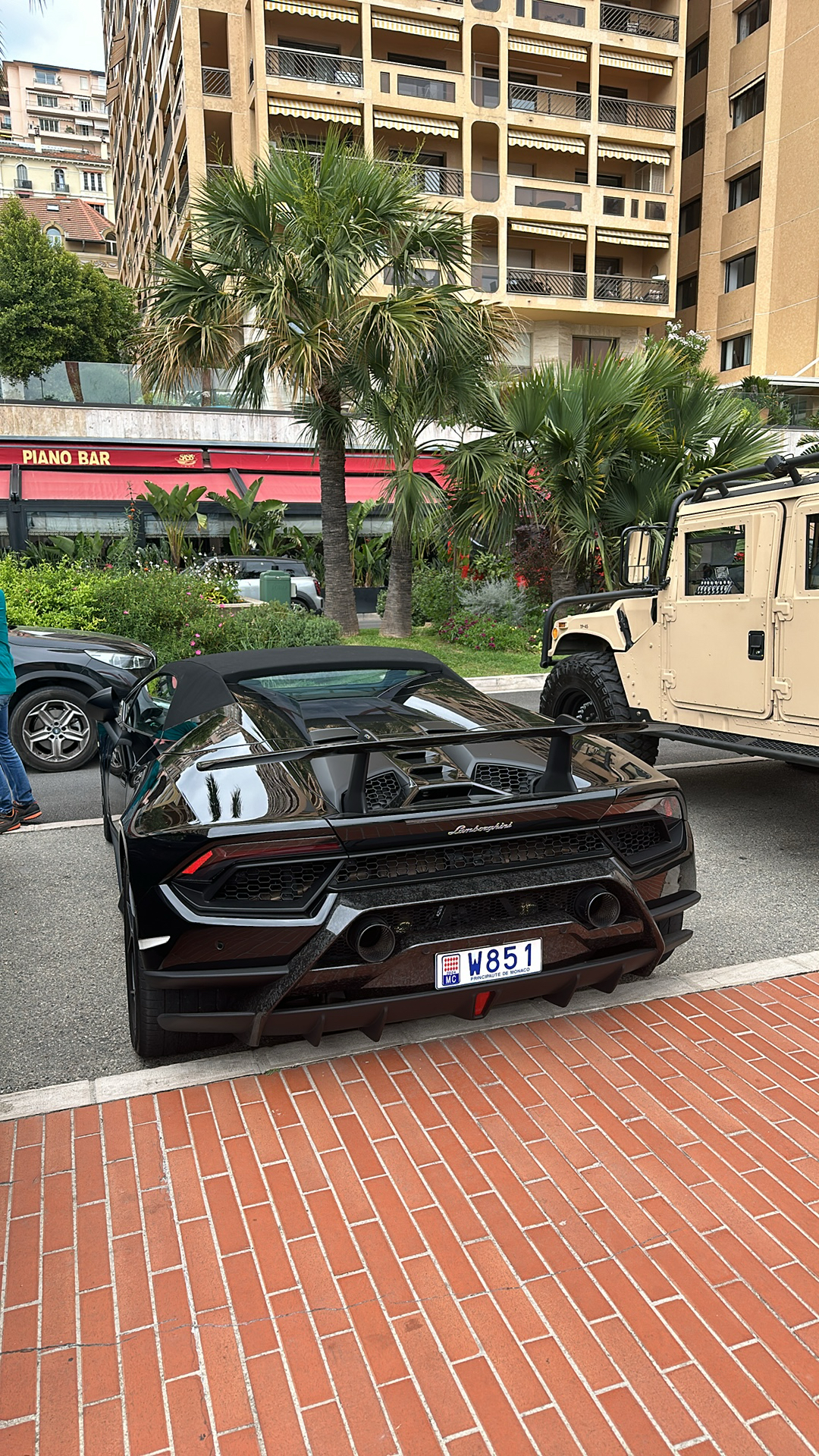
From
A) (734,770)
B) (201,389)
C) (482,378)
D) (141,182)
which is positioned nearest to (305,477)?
(201,389)

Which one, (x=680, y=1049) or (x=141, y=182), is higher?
(x=141, y=182)

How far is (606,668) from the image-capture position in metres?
7.18

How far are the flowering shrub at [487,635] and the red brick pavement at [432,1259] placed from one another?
479 inches

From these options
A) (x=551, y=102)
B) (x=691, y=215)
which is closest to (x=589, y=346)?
(x=551, y=102)

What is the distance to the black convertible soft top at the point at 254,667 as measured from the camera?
4234mm

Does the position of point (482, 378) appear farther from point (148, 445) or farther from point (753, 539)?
point (148, 445)

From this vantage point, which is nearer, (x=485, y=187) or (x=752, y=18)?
(x=485, y=187)

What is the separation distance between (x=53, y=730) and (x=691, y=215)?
137ft

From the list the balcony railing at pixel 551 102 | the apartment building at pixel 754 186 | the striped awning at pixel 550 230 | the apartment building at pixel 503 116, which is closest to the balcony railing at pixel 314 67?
the apartment building at pixel 503 116

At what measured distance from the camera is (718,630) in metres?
6.17

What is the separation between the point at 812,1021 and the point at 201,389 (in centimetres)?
2481

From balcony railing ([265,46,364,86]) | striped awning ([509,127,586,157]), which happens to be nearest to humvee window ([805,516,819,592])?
balcony railing ([265,46,364,86])

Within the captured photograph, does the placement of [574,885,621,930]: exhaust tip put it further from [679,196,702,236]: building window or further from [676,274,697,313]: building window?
[679,196,702,236]: building window

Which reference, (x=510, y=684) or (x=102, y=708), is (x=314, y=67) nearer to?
(x=510, y=684)
